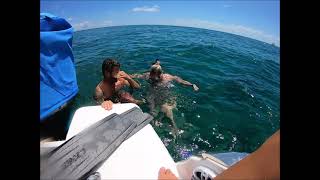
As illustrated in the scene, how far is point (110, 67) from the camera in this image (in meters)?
4.73

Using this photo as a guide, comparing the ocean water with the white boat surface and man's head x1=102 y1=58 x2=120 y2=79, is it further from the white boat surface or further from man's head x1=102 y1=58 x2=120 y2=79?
the white boat surface

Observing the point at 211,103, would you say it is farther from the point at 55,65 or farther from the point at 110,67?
the point at 55,65

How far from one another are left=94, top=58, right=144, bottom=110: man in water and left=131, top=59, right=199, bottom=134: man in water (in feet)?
1.28

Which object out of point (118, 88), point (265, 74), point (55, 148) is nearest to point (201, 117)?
point (118, 88)

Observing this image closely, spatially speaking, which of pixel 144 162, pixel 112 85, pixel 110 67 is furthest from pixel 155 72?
pixel 144 162

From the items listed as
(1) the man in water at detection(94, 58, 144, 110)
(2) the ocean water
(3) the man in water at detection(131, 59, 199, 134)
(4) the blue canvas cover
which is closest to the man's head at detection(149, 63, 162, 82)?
(3) the man in water at detection(131, 59, 199, 134)

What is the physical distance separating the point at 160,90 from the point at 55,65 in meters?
3.03

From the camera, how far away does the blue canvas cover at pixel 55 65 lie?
305 centimetres

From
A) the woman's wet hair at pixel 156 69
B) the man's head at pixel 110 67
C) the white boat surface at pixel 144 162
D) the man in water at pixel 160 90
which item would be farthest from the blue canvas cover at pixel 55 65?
the woman's wet hair at pixel 156 69

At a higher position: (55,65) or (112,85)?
(55,65)
